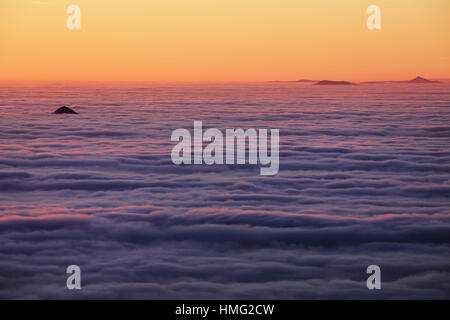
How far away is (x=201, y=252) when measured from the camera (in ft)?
17.2

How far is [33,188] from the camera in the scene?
866 cm

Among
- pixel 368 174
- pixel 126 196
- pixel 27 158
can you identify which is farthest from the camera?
pixel 27 158

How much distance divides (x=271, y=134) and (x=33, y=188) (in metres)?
10.2

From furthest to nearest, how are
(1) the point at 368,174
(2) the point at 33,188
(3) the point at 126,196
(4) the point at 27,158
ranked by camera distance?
(4) the point at 27,158 < (1) the point at 368,174 < (2) the point at 33,188 < (3) the point at 126,196

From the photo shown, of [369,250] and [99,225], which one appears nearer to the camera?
[369,250]
